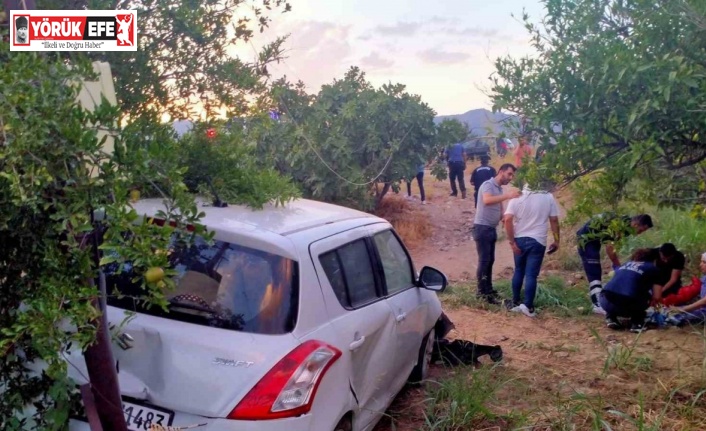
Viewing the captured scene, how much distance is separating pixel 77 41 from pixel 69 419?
2474 millimetres

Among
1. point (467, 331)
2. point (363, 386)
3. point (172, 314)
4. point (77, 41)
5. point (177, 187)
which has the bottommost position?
point (467, 331)

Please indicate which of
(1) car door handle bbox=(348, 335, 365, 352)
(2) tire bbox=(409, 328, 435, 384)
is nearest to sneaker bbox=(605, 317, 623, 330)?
(2) tire bbox=(409, 328, 435, 384)

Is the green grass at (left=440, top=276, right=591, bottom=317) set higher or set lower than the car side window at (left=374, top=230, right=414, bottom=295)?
lower

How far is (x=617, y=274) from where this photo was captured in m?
6.86

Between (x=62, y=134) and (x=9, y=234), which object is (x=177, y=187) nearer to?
(x=62, y=134)

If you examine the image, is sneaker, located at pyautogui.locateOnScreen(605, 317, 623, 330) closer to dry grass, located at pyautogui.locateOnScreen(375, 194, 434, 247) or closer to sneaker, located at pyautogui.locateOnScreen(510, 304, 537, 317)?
sneaker, located at pyautogui.locateOnScreen(510, 304, 537, 317)

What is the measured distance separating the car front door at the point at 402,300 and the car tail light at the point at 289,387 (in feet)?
3.96

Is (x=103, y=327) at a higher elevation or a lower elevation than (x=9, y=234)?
lower

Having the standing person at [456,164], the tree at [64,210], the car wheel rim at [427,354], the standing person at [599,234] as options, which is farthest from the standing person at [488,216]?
the standing person at [456,164]

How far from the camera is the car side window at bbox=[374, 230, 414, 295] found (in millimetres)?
4316

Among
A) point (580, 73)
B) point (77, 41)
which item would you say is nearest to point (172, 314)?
point (77, 41)

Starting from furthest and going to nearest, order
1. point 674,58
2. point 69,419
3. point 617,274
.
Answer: point 617,274 < point 674,58 < point 69,419

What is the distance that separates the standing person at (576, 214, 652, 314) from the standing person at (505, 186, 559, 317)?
0.40m

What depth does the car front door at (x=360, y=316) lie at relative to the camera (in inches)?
132
